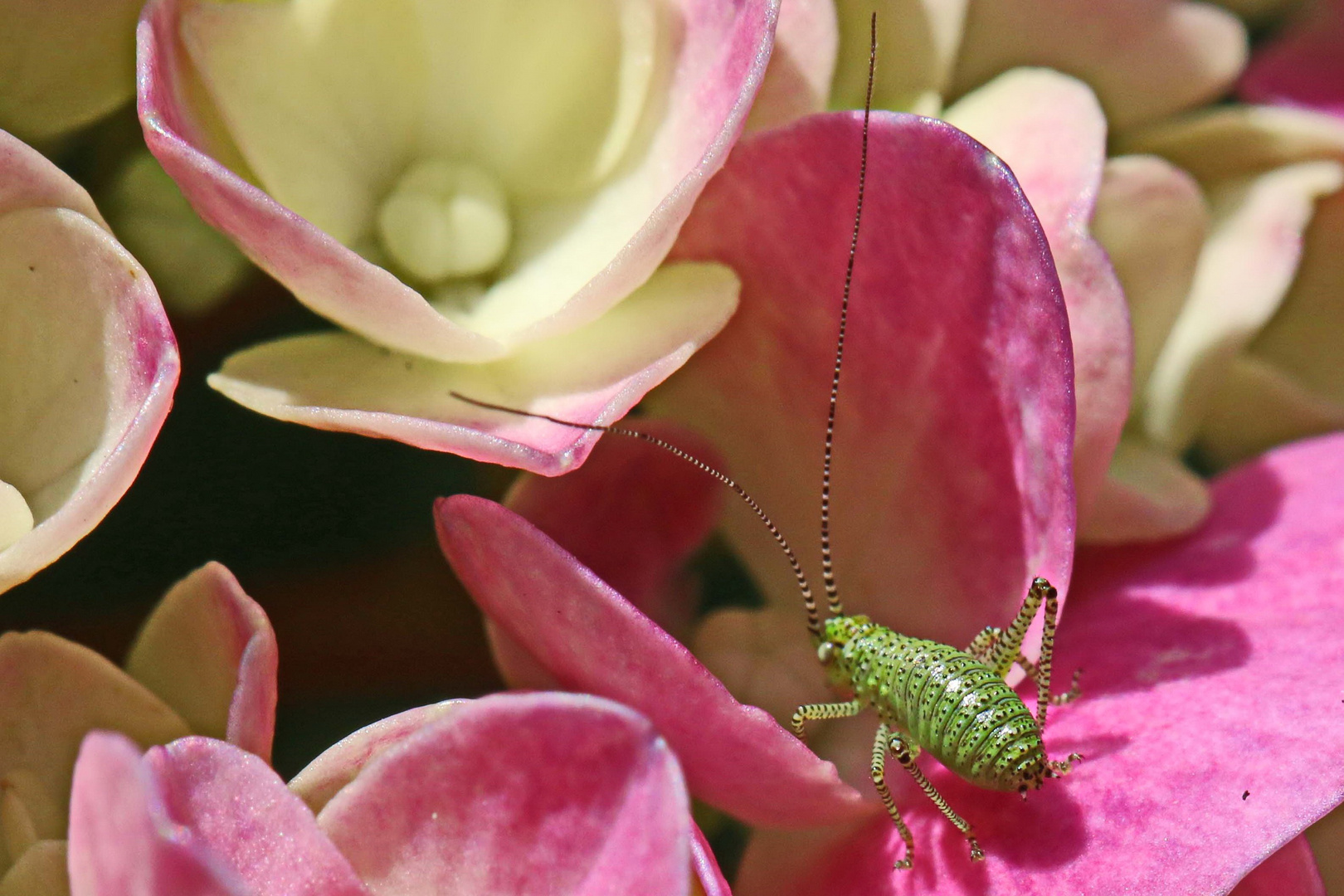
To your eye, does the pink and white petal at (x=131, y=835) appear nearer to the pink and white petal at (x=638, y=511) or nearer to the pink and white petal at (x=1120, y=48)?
the pink and white petal at (x=638, y=511)

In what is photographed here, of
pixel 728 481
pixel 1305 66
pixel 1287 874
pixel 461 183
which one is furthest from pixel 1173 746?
pixel 1305 66

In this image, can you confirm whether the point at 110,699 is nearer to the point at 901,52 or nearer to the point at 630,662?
the point at 630,662

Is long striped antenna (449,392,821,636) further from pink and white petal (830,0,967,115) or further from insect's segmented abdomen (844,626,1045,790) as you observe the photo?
pink and white petal (830,0,967,115)

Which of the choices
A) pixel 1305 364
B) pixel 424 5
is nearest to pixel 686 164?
pixel 424 5

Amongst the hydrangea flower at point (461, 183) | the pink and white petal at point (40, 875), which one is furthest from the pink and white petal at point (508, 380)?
the pink and white petal at point (40, 875)

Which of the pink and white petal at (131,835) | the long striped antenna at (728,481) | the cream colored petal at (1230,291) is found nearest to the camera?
the pink and white petal at (131,835)

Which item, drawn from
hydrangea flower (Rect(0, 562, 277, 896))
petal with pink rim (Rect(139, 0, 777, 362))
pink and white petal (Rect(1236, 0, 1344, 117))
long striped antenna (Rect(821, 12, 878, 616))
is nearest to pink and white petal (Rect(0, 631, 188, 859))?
hydrangea flower (Rect(0, 562, 277, 896))

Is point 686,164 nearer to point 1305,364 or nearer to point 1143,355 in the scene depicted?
point 1143,355
